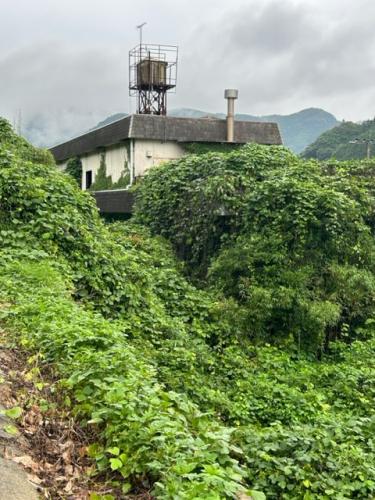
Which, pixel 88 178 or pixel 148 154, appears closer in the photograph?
pixel 148 154

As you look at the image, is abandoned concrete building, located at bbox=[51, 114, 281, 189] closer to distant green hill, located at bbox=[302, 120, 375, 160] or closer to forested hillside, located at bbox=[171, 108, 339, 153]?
distant green hill, located at bbox=[302, 120, 375, 160]

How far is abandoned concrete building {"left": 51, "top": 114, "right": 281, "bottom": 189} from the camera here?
18484 mm

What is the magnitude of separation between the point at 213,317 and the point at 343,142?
134 feet

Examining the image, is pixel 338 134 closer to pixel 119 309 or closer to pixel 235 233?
pixel 235 233

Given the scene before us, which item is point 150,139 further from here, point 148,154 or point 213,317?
point 213,317

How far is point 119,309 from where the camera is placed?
7.77 meters

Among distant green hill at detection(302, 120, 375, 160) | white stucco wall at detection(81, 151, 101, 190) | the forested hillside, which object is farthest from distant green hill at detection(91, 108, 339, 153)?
white stucco wall at detection(81, 151, 101, 190)

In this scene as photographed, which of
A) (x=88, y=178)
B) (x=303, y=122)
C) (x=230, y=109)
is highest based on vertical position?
(x=303, y=122)

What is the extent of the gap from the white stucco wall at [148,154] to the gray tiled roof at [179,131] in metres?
0.26

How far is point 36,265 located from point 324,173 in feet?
27.8

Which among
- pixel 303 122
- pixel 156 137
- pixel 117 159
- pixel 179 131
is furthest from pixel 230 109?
pixel 303 122

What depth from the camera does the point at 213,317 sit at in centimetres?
1016

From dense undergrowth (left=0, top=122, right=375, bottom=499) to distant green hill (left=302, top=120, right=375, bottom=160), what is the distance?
30243 mm

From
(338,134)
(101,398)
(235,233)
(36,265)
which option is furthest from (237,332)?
(338,134)
